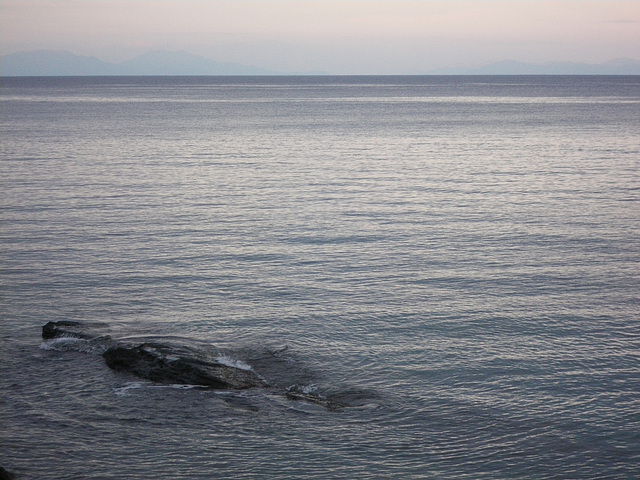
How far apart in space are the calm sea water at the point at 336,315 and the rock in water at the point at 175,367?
1.56 ft

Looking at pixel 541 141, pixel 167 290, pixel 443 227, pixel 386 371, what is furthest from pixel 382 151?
pixel 386 371

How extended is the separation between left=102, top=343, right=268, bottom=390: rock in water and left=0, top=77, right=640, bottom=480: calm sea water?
48cm

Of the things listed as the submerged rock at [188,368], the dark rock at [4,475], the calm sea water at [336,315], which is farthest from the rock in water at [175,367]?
the dark rock at [4,475]

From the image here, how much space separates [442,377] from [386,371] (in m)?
1.61

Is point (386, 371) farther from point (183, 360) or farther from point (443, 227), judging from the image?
point (443, 227)

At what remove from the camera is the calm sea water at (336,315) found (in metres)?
16.4

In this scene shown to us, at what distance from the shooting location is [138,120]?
117375 millimetres

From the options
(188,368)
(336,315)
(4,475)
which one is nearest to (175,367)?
(188,368)

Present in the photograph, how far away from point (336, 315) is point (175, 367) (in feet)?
23.3

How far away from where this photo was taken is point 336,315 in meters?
25.5

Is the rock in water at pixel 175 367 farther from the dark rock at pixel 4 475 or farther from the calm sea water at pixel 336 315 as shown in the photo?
the dark rock at pixel 4 475

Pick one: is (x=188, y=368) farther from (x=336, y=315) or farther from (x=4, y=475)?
(x=336, y=315)

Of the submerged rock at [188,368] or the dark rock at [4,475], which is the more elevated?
the submerged rock at [188,368]

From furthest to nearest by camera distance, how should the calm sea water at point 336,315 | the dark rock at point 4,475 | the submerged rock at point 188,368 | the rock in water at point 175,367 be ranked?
the rock in water at point 175,367 < the submerged rock at point 188,368 < the calm sea water at point 336,315 < the dark rock at point 4,475
